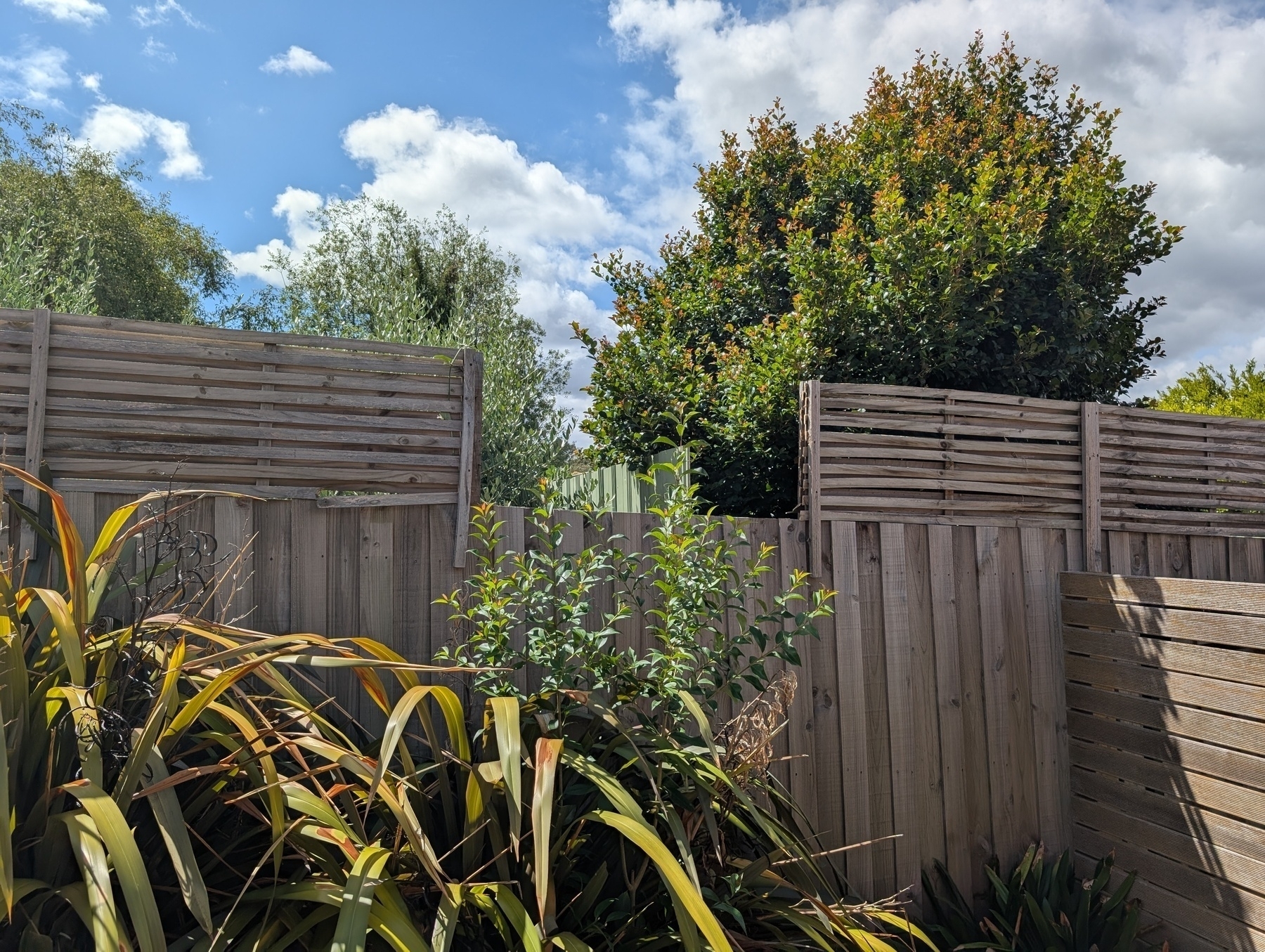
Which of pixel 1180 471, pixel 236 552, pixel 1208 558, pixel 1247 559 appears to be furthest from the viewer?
pixel 1247 559

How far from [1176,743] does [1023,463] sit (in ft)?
3.92

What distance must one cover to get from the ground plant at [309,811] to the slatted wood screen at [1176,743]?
63.4 inches

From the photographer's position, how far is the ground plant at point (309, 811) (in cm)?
141

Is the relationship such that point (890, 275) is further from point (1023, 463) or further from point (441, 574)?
point (441, 574)

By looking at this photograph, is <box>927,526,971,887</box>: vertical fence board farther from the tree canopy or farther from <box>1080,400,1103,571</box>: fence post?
the tree canopy

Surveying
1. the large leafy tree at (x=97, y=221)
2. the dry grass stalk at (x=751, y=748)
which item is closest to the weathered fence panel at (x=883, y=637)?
the dry grass stalk at (x=751, y=748)

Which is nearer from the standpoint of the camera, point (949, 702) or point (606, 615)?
point (606, 615)

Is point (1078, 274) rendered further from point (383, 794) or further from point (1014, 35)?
point (383, 794)

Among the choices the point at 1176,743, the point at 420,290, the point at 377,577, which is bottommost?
the point at 1176,743

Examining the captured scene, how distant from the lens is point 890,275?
389 centimetres

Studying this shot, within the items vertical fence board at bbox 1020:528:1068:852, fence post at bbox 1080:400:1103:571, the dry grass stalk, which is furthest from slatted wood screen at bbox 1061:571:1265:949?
the dry grass stalk

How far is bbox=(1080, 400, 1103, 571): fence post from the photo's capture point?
3643 mm

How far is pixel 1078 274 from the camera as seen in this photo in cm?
426

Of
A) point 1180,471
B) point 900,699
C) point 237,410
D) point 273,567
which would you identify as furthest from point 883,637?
point 237,410
